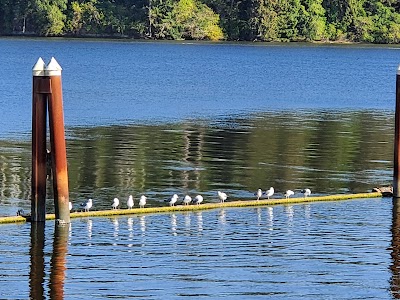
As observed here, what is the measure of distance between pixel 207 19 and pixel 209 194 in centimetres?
12695

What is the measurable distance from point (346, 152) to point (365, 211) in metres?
11.1

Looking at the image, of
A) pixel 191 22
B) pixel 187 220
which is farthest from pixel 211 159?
pixel 191 22

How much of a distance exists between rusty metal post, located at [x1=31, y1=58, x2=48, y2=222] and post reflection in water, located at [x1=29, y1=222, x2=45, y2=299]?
0.39m

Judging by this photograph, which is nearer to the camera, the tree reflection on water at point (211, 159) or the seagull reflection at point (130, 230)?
the seagull reflection at point (130, 230)

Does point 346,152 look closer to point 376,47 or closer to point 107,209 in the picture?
point 107,209

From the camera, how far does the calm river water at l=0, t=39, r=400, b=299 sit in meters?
20.6

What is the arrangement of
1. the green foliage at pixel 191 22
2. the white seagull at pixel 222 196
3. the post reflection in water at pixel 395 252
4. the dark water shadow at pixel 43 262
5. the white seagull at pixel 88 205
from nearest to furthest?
the dark water shadow at pixel 43 262
the post reflection in water at pixel 395 252
the white seagull at pixel 88 205
the white seagull at pixel 222 196
the green foliage at pixel 191 22

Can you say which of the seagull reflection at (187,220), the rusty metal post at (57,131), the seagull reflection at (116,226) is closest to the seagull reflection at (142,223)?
the seagull reflection at (116,226)

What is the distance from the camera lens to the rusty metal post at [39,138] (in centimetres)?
2266

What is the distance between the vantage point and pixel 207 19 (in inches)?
6093

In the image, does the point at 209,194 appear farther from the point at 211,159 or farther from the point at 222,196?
the point at 211,159

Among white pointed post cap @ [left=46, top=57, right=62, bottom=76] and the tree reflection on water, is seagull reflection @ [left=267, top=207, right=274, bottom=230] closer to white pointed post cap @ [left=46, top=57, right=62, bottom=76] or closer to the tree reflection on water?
the tree reflection on water

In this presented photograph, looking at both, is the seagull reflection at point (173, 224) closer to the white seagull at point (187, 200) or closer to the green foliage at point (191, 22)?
the white seagull at point (187, 200)

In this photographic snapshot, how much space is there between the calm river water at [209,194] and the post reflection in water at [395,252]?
5 centimetres
